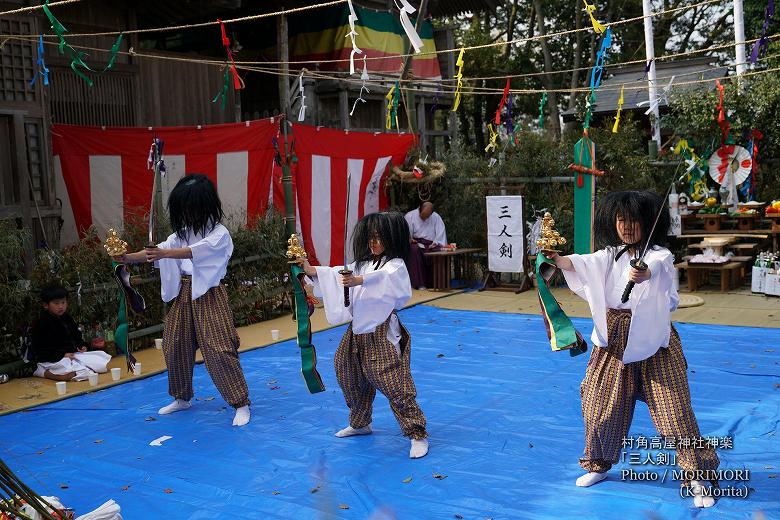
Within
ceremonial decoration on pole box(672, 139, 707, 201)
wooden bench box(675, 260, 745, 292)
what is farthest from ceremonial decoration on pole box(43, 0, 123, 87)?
ceremonial decoration on pole box(672, 139, 707, 201)

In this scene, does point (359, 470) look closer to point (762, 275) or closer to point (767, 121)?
point (762, 275)

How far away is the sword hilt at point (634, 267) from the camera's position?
302 centimetres

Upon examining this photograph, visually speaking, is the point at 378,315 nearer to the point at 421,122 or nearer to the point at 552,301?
the point at 552,301

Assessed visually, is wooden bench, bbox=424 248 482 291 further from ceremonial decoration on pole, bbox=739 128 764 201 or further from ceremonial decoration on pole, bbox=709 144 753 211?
ceremonial decoration on pole, bbox=739 128 764 201

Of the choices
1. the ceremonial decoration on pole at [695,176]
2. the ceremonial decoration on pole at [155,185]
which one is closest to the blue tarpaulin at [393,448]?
the ceremonial decoration on pole at [155,185]

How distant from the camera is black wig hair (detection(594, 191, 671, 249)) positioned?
10.7 ft

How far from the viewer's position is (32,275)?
604cm

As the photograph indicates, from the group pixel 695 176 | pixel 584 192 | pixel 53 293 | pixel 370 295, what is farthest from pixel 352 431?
pixel 695 176

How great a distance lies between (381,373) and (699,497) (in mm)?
1602

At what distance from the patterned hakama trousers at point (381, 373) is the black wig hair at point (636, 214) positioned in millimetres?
1277

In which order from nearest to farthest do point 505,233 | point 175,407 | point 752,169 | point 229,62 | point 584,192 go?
point 175,407 → point 229,62 → point 584,192 → point 752,169 → point 505,233

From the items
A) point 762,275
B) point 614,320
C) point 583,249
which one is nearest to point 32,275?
point 614,320

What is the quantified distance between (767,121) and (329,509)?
8.03 m

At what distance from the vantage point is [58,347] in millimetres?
5895
